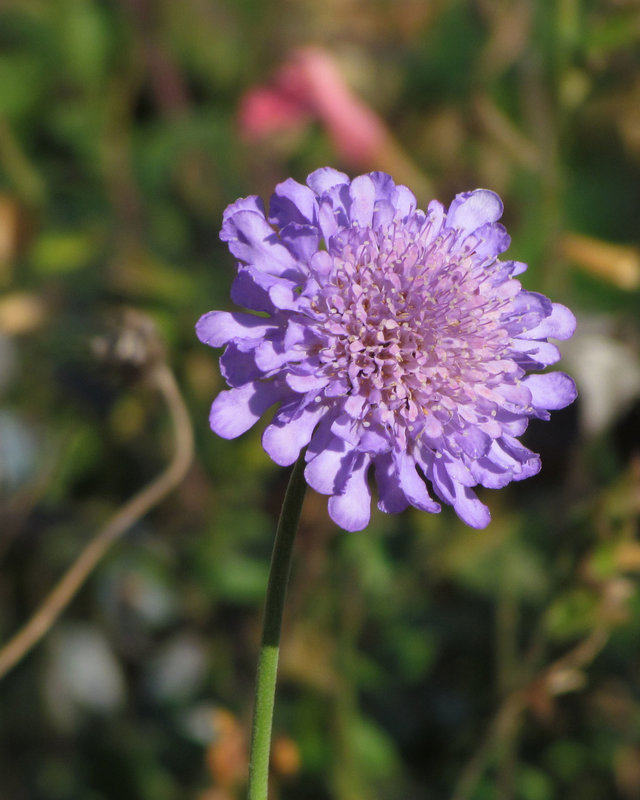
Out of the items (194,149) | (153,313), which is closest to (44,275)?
(153,313)

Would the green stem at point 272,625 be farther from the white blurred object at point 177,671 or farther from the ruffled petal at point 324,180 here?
the white blurred object at point 177,671

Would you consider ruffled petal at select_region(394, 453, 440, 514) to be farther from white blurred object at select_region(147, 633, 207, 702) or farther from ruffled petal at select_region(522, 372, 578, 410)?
white blurred object at select_region(147, 633, 207, 702)

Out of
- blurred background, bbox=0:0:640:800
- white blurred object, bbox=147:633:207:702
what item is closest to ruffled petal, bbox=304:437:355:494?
blurred background, bbox=0:0:640:800

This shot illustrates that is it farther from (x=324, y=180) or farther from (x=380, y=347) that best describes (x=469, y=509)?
(x=324, y=180)

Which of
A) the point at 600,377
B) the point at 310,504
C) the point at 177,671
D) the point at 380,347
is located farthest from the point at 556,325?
the point at 177,671

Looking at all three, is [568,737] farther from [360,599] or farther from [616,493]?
[616,493]

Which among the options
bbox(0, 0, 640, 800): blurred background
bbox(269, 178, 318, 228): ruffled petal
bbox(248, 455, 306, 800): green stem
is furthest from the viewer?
bbox(0, 0, 640, 800): blurred background
